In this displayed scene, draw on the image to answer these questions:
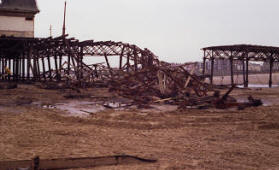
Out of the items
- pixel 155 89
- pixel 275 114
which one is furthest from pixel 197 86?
pixel 275 114

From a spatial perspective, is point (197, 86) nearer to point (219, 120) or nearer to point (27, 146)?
point (219, 120)

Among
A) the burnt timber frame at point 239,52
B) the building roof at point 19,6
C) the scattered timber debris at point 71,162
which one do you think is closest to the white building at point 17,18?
the building roof at point 19,6

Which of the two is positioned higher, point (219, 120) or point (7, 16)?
point (7, 16)

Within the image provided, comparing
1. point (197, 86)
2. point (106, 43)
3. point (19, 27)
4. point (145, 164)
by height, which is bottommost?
point (145, 164)

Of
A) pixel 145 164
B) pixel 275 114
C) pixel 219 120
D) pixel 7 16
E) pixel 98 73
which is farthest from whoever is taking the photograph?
pixel 7 16

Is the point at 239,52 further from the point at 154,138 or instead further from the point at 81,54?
the point at 154,138

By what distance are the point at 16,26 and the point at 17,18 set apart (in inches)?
34.5

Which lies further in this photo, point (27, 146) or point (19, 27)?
point (19, 27)

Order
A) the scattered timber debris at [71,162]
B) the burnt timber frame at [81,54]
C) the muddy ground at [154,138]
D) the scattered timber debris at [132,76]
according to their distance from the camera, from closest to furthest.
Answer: the scattered timber debris at [71,162] → the muddy ground at [154,138] → the scattered timber debris at [132,76] → the burnt timber frame at [81,54]

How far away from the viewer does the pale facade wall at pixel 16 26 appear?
3016 centimetres

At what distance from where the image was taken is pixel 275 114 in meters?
11.6

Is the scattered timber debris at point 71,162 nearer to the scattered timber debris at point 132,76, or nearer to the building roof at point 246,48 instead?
the scattered timber debris at point 132,76

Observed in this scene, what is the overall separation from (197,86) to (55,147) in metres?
12.2

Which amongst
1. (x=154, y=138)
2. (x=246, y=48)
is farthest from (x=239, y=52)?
(x=154, y=138)
